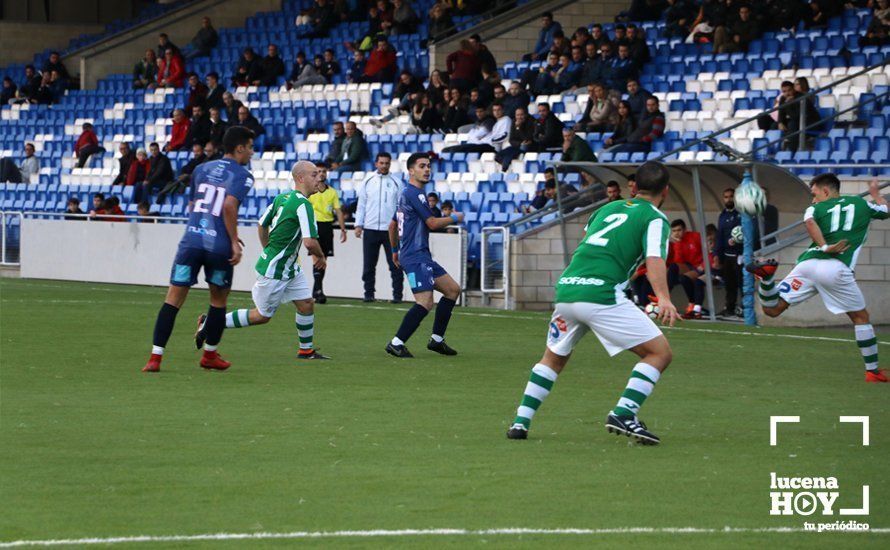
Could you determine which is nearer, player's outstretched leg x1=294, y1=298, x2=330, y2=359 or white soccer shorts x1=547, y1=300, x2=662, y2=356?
white soccer shorts x1=547, y1=300, x2=662, y2=356

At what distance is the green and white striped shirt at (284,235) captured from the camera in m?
13.4

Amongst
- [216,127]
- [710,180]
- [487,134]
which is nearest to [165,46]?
[216,127]

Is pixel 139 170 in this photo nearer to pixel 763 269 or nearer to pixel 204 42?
pixel 204 42

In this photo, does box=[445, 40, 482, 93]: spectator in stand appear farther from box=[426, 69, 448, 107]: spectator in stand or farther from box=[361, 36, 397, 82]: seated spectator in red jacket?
box=[361, 36, 397, 82]: seated spectator in red jacket

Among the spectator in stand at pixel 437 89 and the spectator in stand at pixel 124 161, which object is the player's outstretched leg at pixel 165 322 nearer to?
the spectator in stand at pixel 437 89

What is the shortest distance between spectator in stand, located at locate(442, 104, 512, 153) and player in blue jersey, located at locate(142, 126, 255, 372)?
13.8 m

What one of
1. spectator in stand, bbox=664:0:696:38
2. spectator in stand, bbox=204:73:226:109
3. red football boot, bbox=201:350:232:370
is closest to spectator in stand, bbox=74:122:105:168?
spectator in stand, bbox=204:73:226:109

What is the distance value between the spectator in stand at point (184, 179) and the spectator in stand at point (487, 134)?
219 inches

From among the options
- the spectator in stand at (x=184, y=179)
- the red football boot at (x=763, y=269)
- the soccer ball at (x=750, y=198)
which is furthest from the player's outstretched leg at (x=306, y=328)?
the spectator in stand at (x=184, y=179)

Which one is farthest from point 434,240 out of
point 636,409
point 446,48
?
point 636,409

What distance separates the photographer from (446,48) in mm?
30797

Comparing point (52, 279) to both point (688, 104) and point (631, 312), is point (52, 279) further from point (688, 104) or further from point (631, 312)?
point (631, 312)

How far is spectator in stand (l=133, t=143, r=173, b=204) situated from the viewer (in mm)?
30797

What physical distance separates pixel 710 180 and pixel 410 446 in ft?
40.6
